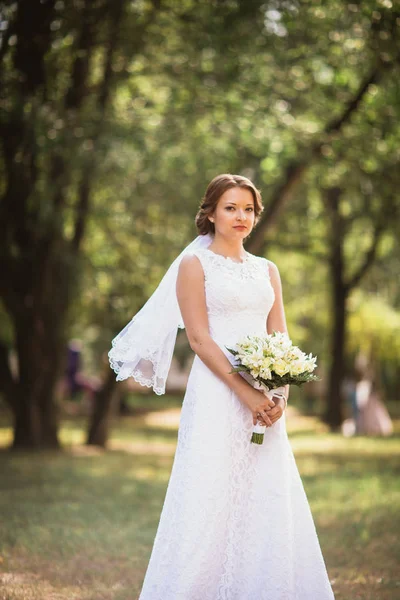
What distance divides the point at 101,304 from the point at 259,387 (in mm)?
10305

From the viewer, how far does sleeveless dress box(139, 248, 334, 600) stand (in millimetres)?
4250

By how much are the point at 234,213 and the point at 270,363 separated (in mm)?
956

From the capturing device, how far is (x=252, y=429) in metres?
4.46

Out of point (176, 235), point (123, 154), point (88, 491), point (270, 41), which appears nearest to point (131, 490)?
point (88, 491)

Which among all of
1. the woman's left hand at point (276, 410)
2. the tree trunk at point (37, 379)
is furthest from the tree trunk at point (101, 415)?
the woman's left hand at point (276, 410)

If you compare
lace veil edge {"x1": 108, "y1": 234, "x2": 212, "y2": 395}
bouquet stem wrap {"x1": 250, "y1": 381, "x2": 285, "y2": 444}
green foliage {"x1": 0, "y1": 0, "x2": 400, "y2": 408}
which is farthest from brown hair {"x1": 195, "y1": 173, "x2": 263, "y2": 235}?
green foliage {"x1": 0, "y1": 0, "x2": 400, "y2": 408}

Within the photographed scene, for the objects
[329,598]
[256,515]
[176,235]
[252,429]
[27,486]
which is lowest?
[27,486]

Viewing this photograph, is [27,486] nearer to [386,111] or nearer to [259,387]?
[259,387]

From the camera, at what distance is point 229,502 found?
4355mm

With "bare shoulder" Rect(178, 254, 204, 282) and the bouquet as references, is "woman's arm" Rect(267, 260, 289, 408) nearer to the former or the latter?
the bouquet

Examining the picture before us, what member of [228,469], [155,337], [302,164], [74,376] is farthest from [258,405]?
[74,376]

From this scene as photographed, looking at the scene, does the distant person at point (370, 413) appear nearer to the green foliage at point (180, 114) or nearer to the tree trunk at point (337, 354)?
the tree trunk at point (337, 354)

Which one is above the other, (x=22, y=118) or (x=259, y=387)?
(x=22, y=118)

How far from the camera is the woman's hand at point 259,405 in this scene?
4293mm
